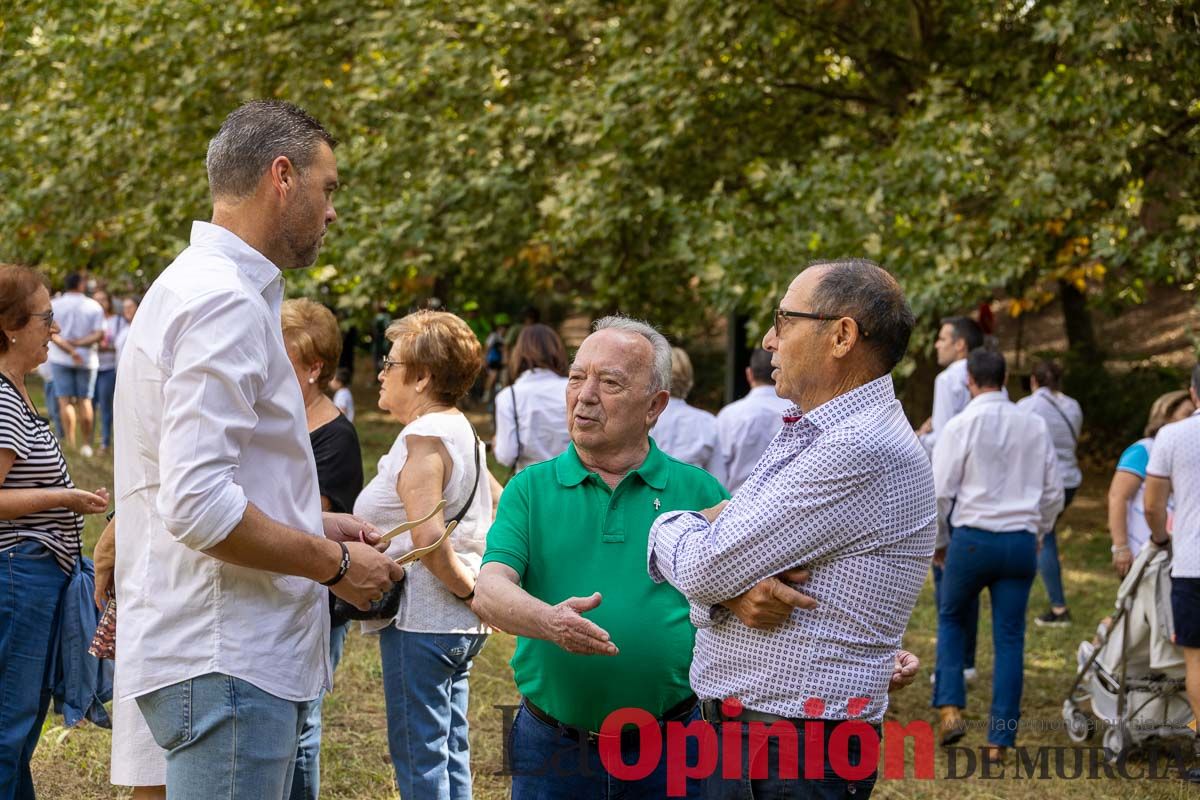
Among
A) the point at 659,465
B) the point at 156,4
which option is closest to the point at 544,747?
the point at 659,465

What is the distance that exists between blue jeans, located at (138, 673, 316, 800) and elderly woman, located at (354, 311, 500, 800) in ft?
4.43

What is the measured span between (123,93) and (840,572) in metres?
13.7

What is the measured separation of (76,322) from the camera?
13.8 m

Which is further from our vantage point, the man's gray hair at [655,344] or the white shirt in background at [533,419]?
the white shirt in background at [533,419]

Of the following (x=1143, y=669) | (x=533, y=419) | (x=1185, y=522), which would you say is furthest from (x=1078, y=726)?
(x=533, y=419)

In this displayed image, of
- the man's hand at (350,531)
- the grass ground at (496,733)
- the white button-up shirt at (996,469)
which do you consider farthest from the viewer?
the white button-up shirt at (996,469)

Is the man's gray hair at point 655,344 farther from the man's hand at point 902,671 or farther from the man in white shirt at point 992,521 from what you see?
the man in white shirt at point 992,521

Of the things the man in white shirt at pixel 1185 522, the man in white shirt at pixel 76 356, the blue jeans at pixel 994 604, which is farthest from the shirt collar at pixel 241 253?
the man in white shirt at pixel 76 356

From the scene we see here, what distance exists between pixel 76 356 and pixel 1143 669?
1111 centimetres

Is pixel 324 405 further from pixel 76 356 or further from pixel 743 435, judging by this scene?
pixel 76 356

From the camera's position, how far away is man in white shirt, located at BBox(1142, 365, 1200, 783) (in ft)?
19.0

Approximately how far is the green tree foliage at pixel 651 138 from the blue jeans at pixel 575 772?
22.8 feet

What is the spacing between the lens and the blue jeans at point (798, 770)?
8.55 feet

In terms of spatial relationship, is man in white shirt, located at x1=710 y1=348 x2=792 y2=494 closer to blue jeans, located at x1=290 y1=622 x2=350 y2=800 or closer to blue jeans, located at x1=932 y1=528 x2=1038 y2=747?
blue jeans, located at x1=932 y1=528 x2=1038 y2=747
